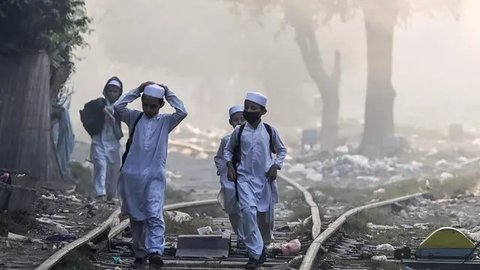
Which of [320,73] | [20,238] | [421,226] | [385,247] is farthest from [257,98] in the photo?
[320,73]

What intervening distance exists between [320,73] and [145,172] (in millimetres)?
28298

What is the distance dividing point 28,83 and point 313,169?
14.3m

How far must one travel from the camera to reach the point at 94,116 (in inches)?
600

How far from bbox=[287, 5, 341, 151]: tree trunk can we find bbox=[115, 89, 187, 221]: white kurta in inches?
1008

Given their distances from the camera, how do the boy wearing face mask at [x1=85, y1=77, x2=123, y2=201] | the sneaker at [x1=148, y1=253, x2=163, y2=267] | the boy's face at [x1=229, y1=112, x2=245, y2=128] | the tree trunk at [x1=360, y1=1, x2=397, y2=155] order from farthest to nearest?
the tree trunk at [x1=360, y1=1, x2=397, y2=155], the boy wearing face mask at [x1=85, y1=77, x2=123, y2=201], the boy's face at [x1=229, y1=112, x2=245, y2=128], the sneaker at [x1=148, y1=253, x2=163, y2=267]

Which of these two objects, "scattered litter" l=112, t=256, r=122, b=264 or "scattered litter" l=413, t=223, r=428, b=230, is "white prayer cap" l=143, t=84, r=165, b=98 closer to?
"scattered litter" l=112, t=256, r=122, b=264

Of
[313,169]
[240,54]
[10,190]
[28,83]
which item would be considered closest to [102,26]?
[240,54]

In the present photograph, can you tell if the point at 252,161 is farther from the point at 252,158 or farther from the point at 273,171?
the point at 273,171

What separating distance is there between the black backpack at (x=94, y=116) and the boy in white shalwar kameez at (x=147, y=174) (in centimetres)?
615

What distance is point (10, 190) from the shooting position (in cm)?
1107

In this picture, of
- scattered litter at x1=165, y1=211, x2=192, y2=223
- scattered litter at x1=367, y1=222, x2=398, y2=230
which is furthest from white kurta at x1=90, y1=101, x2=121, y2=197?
scattered litter at x1=367, y1=222, x2=398, y2=230

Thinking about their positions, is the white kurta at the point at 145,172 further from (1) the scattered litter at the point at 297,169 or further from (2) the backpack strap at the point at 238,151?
(1) the scattered litter at the point at 297,169

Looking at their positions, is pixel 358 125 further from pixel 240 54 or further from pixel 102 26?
pixel 102 26

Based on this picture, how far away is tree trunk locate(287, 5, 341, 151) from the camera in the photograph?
35625 mm
